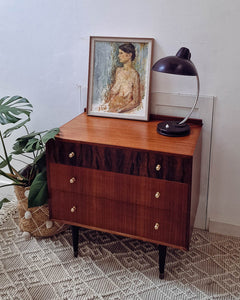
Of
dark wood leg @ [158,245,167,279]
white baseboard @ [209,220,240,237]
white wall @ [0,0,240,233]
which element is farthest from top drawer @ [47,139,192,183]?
white baseboard @ [209,220,240,237]

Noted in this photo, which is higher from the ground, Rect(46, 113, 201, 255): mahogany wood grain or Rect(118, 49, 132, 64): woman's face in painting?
Rect(118, 49, 132, 64): woman's face in painting

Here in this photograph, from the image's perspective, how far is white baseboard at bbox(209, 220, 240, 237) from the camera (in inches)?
81.4

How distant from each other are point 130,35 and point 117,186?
80 cm

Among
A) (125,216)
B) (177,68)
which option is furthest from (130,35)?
(125,216)

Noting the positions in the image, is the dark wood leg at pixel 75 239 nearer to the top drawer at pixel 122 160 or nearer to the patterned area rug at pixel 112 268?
the patterned area rug at pixel 112 268

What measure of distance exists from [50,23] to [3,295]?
1.41 metres

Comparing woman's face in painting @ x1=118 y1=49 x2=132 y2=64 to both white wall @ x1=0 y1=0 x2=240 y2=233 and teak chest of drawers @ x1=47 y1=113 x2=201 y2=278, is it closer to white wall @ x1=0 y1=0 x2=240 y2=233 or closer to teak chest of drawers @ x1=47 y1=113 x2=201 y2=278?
white wall @ x1=0 y1=0 x2=240 y2=233

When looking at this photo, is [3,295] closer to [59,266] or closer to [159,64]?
[59,266]

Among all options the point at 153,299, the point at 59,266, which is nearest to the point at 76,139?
the point at 59,266

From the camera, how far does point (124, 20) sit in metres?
1.91

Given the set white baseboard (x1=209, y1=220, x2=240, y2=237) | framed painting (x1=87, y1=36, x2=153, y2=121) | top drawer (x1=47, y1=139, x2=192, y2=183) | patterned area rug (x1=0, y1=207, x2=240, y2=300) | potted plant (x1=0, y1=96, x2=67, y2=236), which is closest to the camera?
top drawer (x1=47, y1=139, x2=192, y2=183)

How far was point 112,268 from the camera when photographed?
6.04ft

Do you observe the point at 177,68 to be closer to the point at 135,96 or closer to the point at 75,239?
the point at 135,96

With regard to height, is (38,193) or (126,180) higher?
(126,180)
